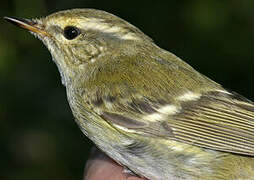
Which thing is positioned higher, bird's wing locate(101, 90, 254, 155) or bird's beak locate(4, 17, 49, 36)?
bird's beak locate(4, 17, 49, 36)

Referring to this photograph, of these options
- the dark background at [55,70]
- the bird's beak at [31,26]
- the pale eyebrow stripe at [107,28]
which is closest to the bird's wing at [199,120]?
the pale eyebrow stripe at [107,28]

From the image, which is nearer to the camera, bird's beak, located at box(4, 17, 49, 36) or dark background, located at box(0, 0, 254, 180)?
bird's beak, located at box(4, 17, 49, 36)

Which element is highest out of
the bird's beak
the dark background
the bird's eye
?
the bird's beak

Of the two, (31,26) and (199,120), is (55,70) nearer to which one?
(31,26)

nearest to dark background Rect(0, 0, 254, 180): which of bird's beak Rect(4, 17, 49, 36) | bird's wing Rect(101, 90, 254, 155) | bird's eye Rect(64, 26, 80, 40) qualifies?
bird's beak Rect(4, 17, 49, 36)

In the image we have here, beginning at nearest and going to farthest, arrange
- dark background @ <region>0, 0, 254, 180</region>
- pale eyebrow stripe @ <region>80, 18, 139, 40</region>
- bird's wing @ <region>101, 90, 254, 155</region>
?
bird's wing @ <region>101, 90, 254, 155</region>
pale eyebrow stripe @ <region>80, 18, 139, 40</region>
dark background @ <region>0, 0, 254, 180</region>

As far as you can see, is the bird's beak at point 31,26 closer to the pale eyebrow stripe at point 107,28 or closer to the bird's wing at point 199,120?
the pale eyebrow stripe at point 107,28

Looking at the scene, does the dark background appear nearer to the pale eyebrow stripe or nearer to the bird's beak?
the bird's beak
